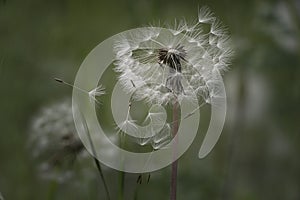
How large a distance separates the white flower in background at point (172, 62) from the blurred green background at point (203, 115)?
2.93ft

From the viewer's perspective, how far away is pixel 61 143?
7.90ft

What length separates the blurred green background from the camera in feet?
10.3

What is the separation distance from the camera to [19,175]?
129 inches

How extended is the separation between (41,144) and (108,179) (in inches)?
36.2

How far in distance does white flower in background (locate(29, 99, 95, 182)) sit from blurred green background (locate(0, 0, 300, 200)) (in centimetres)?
23

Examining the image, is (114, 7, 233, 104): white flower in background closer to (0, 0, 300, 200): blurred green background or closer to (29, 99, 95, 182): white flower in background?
(29, 99, 95, 182): white flower in background

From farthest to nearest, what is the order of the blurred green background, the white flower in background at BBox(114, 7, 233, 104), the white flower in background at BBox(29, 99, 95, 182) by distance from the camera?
1. the blurred green background
2. the white flower in background at BBox(29, 99, 95, 182)
3. the white flower in background at BBox(114, 7, 233, 104)

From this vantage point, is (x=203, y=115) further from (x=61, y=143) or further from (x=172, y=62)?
(x=172, y=62)

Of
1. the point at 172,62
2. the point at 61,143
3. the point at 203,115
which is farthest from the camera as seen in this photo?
the point at 203,115

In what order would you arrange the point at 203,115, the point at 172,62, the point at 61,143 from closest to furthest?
1. the point at 172,62
2. the point at 61,143
3. the point at 203,115

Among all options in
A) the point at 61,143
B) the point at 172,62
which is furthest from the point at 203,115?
the point at 172,62

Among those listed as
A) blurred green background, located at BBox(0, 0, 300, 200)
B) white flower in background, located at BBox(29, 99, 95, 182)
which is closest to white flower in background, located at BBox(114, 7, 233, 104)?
white flower in background, located at BBox(29, 99, 95, 182)

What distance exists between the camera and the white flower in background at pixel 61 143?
7.82 ft

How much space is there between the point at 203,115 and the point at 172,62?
2.19 m
